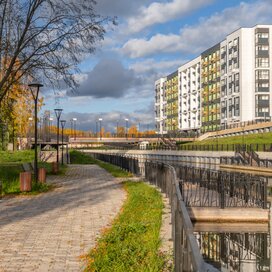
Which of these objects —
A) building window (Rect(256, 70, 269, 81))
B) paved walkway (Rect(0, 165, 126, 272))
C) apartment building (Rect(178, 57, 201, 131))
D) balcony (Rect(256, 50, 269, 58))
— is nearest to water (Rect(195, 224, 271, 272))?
paved walkway (Rect(0, 165, 126, 272))

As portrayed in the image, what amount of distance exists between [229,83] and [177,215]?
→ 87.1 m

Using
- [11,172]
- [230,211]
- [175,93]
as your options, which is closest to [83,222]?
[230,211]

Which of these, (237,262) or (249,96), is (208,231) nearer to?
(237,262)

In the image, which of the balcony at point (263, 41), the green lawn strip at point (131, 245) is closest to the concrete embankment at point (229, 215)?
the green lawn strip at point (131, 245)

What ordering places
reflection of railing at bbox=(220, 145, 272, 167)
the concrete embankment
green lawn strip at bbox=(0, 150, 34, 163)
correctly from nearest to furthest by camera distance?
the concrete embankment → green lawn strip at bbox=(0, 150, 34, 163) → reflection of railing at bbox=(220, 145, 272, 167)

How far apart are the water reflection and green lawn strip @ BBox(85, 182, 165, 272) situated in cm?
175

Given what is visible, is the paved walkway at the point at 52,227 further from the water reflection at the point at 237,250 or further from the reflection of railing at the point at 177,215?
the water reflection at the point at 237,250

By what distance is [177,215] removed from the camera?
19.6 ft

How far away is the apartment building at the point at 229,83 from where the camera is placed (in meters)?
83.3

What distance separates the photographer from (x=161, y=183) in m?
17.6

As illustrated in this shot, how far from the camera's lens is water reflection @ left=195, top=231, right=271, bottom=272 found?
11.5 m

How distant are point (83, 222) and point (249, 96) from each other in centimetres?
7706

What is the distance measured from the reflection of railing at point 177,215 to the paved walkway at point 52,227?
5.59ft

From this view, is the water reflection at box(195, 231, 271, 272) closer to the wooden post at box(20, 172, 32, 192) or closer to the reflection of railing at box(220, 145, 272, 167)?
the wooden post at box(20, 172, 32, 192)
